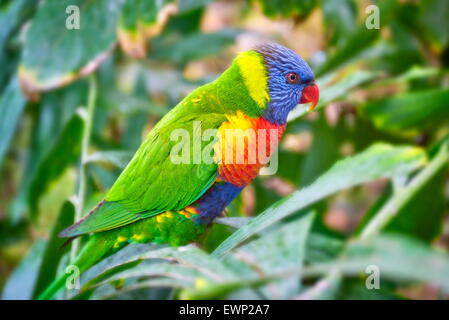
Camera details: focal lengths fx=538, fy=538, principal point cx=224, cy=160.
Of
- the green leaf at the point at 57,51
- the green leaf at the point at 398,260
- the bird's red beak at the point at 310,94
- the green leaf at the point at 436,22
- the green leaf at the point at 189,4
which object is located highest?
the green leaf at the point at 189,4

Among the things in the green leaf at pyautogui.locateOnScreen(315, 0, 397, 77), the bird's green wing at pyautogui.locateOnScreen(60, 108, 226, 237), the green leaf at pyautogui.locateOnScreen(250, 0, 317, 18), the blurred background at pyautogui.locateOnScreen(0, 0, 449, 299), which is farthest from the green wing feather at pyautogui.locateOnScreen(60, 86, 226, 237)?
the green leaf at pyautogui.locateOnScreen(250, 0, 317, 18)

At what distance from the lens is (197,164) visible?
31.2 inches

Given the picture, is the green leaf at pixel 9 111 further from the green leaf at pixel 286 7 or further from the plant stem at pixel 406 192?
the plant stem at pixel 406 192

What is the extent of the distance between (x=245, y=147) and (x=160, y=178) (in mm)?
138

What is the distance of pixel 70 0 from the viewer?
1268mm

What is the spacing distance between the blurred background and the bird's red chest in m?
0.06

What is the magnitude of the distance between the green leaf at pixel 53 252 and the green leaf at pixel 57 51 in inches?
16.4

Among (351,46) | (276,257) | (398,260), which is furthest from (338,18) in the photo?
(398,260)

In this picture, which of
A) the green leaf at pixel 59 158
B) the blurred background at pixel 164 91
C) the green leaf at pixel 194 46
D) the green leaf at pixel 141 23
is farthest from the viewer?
the green leaf at pixel 194 46

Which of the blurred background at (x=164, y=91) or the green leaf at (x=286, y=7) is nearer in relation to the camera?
the blurred background at (x=164, y=91)

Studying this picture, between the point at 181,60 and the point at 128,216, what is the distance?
48.4 inches

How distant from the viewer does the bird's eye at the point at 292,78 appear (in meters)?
0.71

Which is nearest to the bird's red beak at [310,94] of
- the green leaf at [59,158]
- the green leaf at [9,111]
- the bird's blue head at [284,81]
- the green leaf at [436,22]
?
the bird's blue head at [284,81]
